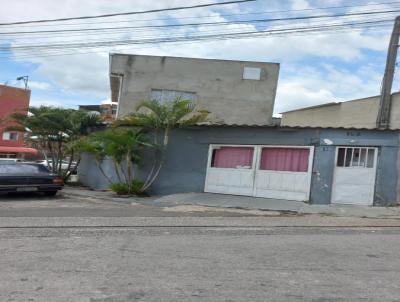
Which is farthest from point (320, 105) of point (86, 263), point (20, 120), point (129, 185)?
point (86, 263)

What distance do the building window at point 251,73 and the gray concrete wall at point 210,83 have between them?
154 millimetres

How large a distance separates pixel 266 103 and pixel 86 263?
19.2 metres

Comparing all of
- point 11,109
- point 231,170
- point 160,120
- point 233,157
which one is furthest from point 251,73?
point 11,109

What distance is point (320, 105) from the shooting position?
2491 cm

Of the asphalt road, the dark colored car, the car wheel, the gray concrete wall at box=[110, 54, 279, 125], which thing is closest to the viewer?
the asphalt road

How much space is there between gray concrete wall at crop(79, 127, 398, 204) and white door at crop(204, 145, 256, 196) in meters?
0.24

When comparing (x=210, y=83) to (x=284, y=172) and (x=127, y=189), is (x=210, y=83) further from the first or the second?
(x=284, y=172)

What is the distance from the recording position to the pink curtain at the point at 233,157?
1645 centimetres

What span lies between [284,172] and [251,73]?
33.6ft

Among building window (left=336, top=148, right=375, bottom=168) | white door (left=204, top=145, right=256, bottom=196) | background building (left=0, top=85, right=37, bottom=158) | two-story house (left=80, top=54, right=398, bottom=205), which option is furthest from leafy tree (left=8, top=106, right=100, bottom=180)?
background building (left=0, top=85, right=37, bottom=158)

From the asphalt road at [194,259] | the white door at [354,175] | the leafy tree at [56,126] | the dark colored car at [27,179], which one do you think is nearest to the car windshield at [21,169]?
the dark colored car at [27,179]

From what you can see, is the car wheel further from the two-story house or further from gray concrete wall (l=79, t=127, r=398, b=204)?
gray concrete wall (l=79, t=127, r=398, b=204)

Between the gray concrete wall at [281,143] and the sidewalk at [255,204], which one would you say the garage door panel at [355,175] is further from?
the sidewalk at [255,204]

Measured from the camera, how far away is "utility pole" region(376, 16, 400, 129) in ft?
54.9
